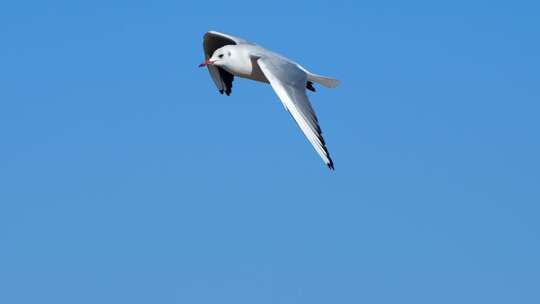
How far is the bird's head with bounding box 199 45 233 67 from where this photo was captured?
58.6ft

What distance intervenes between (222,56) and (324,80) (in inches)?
61.7

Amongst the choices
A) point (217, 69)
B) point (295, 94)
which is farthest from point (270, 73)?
point (217, 69)

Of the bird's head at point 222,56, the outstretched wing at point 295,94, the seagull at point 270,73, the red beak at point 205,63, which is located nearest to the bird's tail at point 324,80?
the seagull at point 270,73

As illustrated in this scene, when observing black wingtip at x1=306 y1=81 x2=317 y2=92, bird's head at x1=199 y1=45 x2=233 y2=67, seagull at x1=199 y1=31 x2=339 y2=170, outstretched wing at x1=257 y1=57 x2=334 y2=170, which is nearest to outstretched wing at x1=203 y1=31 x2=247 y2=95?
seagull at x1=199 y1=31 x2=339 y2=170

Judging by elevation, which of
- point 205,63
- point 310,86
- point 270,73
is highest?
point 205,63

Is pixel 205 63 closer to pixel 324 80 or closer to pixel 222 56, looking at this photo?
pixel 222 56

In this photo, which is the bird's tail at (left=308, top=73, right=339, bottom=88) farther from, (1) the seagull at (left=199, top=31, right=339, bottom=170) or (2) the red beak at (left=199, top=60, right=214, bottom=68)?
(2) the red beak at (left=199, top=60, right=214, bottom=68)

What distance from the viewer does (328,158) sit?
1470 cm

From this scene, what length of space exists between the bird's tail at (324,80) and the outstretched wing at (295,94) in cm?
60

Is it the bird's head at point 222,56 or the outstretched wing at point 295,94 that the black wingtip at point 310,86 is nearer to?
the outstretched wing at point 295,94

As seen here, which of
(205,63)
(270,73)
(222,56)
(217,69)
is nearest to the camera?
(270,73)

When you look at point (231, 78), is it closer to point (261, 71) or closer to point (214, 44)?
point (214, 44)

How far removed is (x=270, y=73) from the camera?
16531mm

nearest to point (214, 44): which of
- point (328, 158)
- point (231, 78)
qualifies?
point (231, 78)
